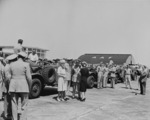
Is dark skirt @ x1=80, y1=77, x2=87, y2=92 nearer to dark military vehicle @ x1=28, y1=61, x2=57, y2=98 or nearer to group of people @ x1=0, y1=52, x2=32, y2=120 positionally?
dark military vehicle @ x1=28, y1=61, x2=57, y2=98

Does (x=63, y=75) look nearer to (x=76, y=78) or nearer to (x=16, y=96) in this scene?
(x=76, y=78)

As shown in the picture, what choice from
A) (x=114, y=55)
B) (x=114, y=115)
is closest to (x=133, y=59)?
(x=114, y=55)

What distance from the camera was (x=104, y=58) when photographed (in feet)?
157

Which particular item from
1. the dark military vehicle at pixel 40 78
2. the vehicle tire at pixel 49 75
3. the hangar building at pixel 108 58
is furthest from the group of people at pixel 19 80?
the hangar building at pixel 108 58

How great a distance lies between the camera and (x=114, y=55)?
4788 centimetres

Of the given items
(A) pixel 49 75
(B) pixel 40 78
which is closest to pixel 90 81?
(A) pixel 49 75

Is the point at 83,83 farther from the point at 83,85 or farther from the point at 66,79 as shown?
the point at 66,79

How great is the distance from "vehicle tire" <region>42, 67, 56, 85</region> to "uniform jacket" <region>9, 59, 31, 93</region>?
5074 mm

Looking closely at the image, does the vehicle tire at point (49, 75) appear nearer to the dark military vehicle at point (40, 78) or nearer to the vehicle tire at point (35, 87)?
the dark military vehicle at point (40, 78)

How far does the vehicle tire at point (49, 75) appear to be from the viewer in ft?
34.0

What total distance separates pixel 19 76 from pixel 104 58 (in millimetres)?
43284

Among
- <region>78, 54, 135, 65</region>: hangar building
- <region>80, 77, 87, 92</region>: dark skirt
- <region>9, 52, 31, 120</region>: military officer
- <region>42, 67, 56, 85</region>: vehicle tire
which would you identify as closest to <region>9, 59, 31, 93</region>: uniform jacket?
<region>9, 52, 31, 120</region>: military officer

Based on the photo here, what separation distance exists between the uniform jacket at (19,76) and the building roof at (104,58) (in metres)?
38.8

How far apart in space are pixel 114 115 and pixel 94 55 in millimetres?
42792
